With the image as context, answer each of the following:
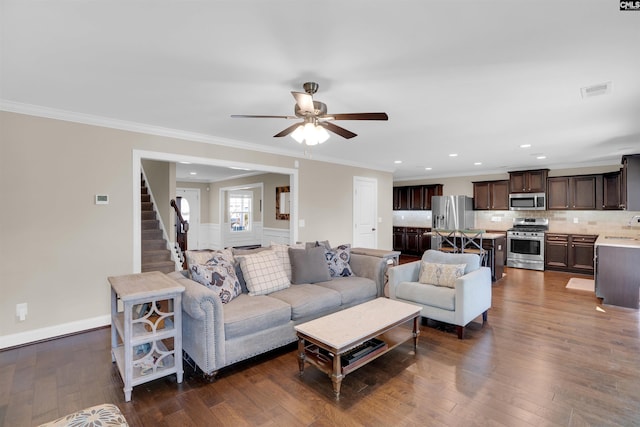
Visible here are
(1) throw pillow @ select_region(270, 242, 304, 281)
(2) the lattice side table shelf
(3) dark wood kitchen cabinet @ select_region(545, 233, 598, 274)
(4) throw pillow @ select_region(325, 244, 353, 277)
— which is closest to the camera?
(2) the lattice side table shelf

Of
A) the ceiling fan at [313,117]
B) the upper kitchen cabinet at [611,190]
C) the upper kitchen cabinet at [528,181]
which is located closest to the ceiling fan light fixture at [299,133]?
the ceiling fan at [313,117]

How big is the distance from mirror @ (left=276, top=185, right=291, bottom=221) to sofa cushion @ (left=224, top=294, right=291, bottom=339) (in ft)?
14.7

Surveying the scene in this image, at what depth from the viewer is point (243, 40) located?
1.98 meters

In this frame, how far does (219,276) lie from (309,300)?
92 cm

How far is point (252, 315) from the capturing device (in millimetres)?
2664

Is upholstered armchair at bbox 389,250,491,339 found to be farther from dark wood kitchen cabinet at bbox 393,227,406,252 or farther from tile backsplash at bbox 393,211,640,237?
dark wood kitchen cabinet at bbox 393,227,406,252

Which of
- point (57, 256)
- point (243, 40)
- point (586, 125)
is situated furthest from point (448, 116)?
point (57, 256)

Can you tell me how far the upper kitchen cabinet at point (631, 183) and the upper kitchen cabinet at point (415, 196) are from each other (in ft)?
13.9

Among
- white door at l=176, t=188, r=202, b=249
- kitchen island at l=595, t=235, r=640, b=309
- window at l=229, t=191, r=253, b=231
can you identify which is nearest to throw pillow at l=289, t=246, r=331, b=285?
kitchen island at l=595, t=235, r=640, b=309

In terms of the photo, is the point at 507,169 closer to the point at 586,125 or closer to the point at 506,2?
the point at 586,125

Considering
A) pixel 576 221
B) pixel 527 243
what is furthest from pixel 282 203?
pixel 576 221

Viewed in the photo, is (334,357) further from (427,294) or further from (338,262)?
(338,262)

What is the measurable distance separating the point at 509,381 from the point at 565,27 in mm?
2543

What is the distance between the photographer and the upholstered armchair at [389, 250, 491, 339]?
3.27 metres
